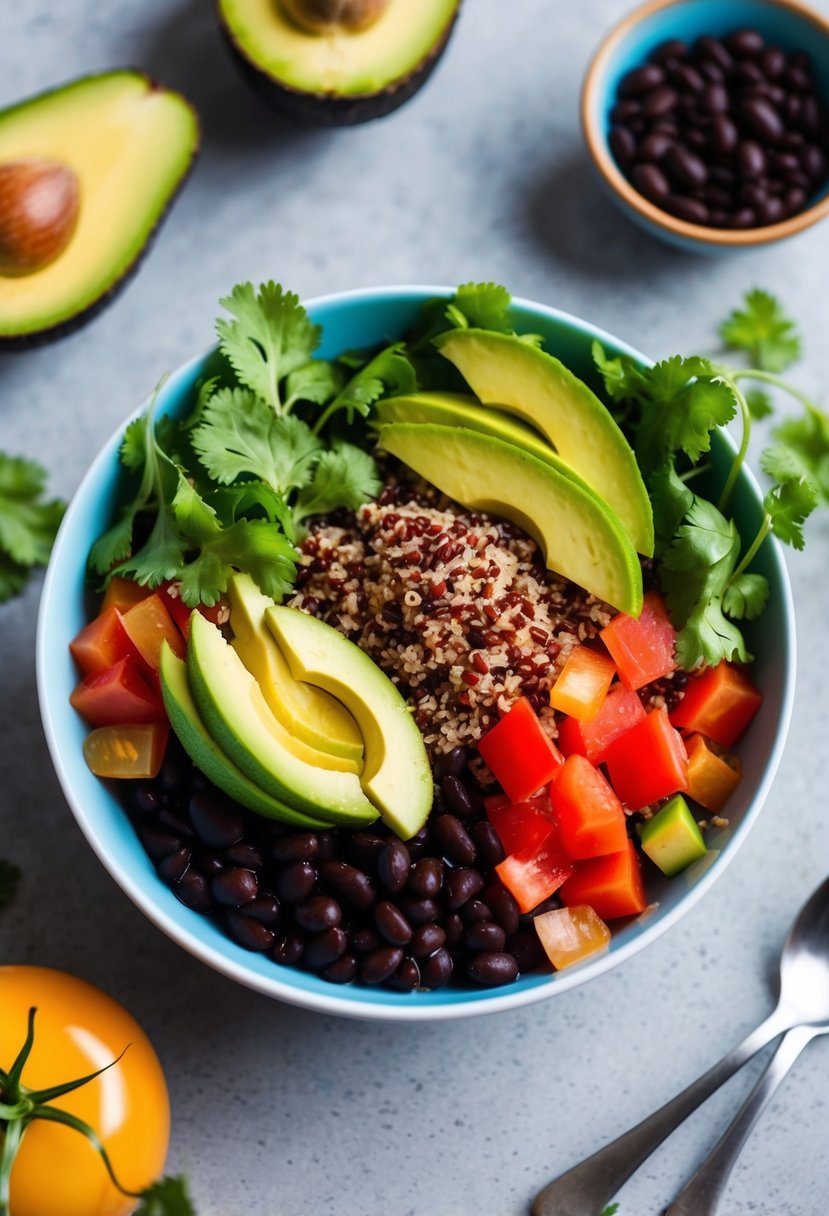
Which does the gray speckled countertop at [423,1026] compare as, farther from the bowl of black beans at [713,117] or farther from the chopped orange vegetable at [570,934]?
the chopped orange vegetable at [570,934]

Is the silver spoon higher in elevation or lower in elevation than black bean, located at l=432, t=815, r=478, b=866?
lower

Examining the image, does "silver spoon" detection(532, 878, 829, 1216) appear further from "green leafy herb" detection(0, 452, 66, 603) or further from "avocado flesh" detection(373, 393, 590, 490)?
"green leafy herb" detection(0, 452, 66, 603)

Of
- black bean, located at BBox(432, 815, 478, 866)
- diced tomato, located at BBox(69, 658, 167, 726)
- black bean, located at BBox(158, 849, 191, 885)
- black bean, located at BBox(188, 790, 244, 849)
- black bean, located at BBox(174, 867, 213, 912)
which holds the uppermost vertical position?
diced tomato, located at BBox(69, 658, 167, 726)

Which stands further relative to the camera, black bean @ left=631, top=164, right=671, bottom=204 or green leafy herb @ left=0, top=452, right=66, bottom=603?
black bean @ left=631, top=164, right=671, bottom=204

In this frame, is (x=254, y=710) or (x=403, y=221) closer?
(x=254, y=710)

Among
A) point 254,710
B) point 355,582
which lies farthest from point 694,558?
point 254,710

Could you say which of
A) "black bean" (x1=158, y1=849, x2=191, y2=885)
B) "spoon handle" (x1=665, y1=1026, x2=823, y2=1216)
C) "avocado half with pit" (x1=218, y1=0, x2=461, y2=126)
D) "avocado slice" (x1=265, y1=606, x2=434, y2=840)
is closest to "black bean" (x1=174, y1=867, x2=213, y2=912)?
→ "black bean" (x1=158, y1=849, x2=191, y2=885)

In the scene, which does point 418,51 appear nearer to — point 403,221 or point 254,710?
point 403,221
